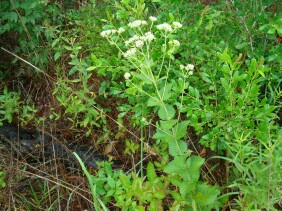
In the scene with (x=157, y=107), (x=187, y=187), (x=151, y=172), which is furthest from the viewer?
(x=157, y=107)

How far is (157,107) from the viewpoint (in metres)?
2.37

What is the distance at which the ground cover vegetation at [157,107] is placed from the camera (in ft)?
6.28

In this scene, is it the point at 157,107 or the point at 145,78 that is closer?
the point at 145,78

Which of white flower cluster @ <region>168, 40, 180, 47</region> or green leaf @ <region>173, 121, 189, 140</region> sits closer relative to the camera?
green leaf @ <region>173, 121, 189, 140</region>

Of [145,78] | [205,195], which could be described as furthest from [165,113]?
[205,195]

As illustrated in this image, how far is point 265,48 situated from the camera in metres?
2.55

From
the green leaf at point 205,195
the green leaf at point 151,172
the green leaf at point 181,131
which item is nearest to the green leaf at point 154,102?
the green leaf at point 181,131

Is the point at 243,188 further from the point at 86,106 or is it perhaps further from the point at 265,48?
the point at 86,106

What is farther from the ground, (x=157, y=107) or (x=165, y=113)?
(x=165, y=113)

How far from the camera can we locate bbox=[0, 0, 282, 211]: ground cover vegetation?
1.91 metres

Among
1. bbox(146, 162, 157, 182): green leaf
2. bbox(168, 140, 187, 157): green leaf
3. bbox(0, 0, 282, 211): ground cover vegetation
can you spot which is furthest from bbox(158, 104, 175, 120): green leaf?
bbox(146, 162, 157, 182): green leaf

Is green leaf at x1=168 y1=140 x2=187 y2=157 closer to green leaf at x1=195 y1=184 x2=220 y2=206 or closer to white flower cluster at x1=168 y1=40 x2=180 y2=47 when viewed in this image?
green leaf at x1=195 y1=184 x2=220 y2=206

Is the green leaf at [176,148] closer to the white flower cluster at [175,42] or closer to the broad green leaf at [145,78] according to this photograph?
the broad green leaf at [145,78]

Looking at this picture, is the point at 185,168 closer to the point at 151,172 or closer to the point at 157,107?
the point at 151,172
